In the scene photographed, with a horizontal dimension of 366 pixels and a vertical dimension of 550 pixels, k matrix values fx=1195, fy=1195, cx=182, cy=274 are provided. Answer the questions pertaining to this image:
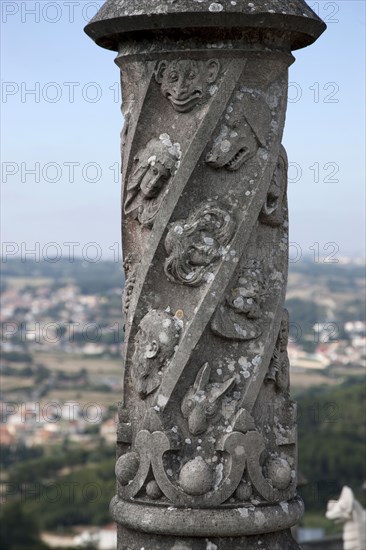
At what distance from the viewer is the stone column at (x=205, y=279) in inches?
199

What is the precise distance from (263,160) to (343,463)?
43327 millimetres

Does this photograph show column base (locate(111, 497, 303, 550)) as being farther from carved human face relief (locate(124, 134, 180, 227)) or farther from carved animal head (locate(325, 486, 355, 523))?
carved animal head (locate(325, 486, 355, 523))

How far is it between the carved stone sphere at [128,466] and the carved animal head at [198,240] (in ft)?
2.60

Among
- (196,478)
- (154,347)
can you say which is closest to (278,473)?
(196,478)

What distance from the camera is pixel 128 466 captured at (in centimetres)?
517

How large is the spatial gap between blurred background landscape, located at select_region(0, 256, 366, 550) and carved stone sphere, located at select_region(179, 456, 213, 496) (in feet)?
30.7

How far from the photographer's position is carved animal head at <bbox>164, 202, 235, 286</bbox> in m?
5.09

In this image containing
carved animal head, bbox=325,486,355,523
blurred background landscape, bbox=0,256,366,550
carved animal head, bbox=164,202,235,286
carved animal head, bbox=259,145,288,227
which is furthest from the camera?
blurred background landscape, bbox=0,256,366,550

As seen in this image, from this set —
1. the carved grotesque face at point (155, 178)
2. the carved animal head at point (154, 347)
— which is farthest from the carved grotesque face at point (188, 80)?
the carved animal head at point (154, 347)

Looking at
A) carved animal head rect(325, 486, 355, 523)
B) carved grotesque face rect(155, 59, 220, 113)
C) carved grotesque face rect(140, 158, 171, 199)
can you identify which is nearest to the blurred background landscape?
carved animal head rect(325, 486, 355, 523)

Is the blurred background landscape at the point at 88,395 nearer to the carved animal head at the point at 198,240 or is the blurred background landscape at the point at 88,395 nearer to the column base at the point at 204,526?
the column base at the point at 204,526

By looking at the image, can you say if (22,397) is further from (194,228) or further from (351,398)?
(194,228)

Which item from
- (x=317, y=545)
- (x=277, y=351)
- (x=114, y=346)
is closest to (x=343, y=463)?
(x=317, y=545)

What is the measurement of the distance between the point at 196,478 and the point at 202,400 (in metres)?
0.33
